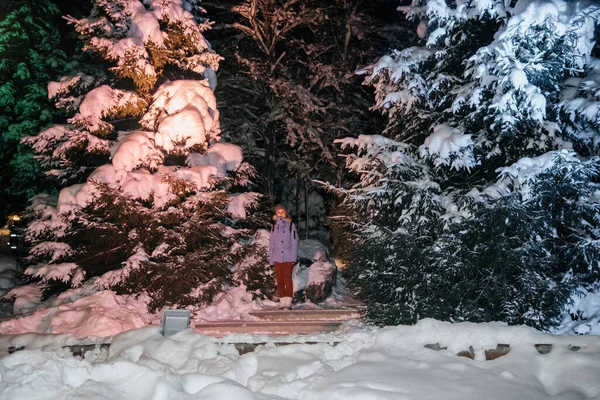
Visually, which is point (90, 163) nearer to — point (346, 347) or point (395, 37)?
point (346, 347)

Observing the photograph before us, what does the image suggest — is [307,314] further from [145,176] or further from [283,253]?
[145,176]

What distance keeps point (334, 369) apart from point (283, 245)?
4.80 metres

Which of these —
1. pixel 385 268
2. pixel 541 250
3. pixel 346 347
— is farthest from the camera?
pixel 385 268

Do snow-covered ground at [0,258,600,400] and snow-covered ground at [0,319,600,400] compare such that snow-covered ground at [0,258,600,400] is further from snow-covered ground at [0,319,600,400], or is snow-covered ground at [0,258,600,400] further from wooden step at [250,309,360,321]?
wooden step at [250,309,360,321]

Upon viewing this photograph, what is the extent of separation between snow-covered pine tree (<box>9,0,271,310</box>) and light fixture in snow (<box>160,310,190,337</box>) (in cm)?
399

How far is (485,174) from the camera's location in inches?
319

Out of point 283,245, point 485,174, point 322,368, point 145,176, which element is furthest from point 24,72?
point 322,368

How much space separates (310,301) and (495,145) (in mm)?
5327

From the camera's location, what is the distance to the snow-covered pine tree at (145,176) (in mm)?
10258

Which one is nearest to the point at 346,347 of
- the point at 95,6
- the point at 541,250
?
the point at 541,250

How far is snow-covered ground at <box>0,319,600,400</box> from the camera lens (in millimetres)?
4570

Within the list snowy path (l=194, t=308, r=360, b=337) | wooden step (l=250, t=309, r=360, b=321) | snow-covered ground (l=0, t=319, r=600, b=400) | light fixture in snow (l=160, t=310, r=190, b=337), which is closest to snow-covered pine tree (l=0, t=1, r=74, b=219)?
wooden step (l=250, t=309, r=360, b=321)

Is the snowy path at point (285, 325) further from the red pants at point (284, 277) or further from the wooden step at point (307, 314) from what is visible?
the red pants at point (284, 277)

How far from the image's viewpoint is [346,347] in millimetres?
5531
